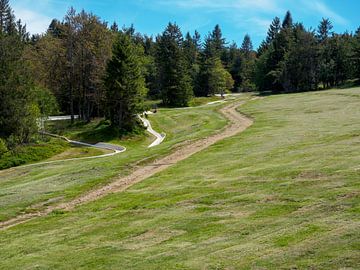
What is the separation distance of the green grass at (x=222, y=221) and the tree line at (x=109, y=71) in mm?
33964

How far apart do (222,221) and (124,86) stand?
151 feet

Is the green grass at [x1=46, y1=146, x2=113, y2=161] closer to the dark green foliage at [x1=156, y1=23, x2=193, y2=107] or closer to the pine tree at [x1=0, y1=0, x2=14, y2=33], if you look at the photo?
the dark green foliage at [x1=156, y1=23, x2=193, y2=107]

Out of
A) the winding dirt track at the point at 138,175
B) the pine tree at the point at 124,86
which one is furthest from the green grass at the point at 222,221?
the pine tree at the point at 124,86

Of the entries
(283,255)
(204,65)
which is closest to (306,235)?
(283,255)

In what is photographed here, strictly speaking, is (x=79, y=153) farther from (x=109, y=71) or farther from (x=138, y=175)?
(x=138, y=175)

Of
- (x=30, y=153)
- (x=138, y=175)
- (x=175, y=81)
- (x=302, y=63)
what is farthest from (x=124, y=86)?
(x=302, y=63)

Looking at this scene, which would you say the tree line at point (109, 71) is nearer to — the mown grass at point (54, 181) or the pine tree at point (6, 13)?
the pine tree at point (6, 13)

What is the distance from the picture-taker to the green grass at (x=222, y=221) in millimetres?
11938

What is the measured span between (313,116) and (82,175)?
91.4 ft

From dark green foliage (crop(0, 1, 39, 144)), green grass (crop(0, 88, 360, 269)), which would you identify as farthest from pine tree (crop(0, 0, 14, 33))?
green grass (crop(0, 88, 360, 269))

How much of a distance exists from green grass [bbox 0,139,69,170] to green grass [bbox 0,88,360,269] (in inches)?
1039

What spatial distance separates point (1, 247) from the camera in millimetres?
16906

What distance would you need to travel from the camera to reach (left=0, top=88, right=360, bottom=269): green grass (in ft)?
39.2

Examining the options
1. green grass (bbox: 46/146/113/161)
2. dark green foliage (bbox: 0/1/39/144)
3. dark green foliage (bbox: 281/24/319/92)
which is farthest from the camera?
dark green foliage (bbox: 281/24/319/92)
